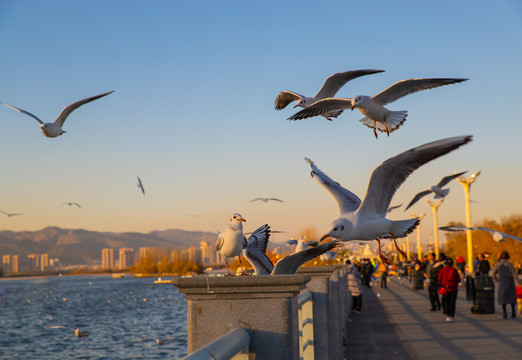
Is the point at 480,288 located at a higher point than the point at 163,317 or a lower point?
higher

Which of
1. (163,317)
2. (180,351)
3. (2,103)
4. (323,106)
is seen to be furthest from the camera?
(163,317)

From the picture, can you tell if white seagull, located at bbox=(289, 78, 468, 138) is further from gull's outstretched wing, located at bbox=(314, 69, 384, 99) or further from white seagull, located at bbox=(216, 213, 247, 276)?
white seagull, located at bbox=(216, 213, 247, 276)

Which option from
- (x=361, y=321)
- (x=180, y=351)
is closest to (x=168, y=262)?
(x=180, y=351)

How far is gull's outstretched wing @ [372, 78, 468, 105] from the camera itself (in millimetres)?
6379

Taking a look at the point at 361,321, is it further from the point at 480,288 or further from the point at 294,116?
the point at 294,116

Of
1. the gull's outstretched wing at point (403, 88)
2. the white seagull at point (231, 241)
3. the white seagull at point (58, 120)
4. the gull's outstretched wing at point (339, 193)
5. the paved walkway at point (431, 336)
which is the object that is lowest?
the paved walkway at point (431, 336)

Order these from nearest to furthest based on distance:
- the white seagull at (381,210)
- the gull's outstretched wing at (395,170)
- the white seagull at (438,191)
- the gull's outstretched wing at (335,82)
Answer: the gull's outstretched wing at (395,170)
the white seagull at (381,210)
the white seagull at (438,191)
the gull's outstretched wing at (335,82)

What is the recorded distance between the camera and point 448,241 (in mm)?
98438

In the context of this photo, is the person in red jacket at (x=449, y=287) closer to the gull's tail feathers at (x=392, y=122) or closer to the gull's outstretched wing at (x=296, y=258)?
the gull's tail feathers at (x=392, y=122)

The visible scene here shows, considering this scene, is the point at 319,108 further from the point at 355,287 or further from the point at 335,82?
the point at 355,287

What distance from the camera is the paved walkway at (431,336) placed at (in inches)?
394

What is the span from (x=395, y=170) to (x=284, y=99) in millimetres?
3830

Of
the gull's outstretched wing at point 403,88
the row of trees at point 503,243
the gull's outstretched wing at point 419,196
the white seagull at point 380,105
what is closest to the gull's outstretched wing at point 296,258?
the white seagull at point 380,105

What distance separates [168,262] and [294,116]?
175597 mm
